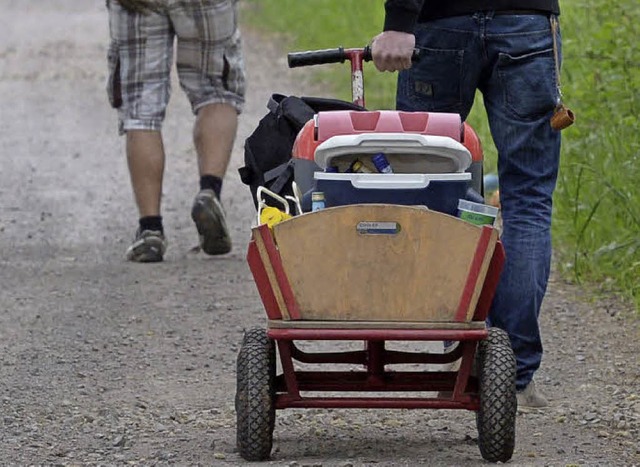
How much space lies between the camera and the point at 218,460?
4.47m

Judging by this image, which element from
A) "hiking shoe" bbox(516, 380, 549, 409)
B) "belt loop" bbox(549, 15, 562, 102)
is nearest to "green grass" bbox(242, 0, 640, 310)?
"hiking shoe" bbox(516, 380, 549, 409)

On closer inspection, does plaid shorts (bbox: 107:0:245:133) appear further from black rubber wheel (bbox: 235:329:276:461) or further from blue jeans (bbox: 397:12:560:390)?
black rubber wheel (bbox: 235:329:276:461)

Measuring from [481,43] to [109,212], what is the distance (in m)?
4.59

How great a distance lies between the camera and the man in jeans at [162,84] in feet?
25.4

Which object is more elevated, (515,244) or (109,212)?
(515,244)

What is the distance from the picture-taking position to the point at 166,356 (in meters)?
6.00

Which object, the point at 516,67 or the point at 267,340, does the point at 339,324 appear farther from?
the point at 516,67

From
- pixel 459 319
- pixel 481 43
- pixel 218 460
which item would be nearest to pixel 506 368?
pixel 459 319

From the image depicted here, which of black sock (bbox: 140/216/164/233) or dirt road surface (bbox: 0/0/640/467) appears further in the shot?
black sock (bbox: 140/216/164/233)

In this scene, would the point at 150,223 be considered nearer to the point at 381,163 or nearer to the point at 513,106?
the point at 513,106

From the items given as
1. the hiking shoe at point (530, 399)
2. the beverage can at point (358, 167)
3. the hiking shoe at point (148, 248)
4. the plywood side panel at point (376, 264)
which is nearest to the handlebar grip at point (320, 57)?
the beverage can at point (358, 167)

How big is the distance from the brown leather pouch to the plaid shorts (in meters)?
3.16

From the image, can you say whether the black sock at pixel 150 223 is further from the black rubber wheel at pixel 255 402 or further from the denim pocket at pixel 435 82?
the black rubber wheel at pixel 255 402

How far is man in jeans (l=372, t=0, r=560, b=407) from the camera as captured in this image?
5035 millimetres
